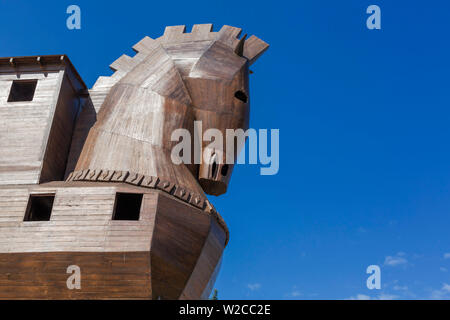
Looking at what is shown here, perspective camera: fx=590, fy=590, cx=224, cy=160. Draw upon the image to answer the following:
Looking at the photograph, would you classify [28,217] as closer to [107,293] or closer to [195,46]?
[107,293]

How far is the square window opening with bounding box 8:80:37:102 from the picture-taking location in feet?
58.1

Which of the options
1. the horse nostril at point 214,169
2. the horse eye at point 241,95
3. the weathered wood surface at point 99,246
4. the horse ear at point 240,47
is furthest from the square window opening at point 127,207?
the horse ear at point 240,47

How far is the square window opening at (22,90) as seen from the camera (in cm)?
1772

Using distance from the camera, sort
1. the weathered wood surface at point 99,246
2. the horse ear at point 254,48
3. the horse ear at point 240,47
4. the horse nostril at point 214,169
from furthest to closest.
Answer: the horse ear at point 254,48 < the horse ear at point 240,47 < the horse nostril at point 214,169 < the weathered wood surface at point 99,246

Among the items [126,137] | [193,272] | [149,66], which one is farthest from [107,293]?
[149,66]

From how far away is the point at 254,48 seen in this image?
20.0 meters

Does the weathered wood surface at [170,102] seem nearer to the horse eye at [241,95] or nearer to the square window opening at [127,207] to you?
the horse eye at [241,95]

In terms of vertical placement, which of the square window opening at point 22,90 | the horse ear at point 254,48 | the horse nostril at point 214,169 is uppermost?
the horse ear at point 254,48

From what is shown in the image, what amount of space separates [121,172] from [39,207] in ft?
11.5

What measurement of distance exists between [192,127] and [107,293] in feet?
17.9

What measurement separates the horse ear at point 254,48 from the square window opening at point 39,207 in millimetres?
7916

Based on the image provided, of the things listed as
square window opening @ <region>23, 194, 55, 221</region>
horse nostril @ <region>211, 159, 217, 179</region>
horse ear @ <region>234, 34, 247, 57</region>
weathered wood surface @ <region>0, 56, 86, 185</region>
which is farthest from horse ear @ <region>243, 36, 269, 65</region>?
square window opening @ <region>23, 194, 55, 221</region>

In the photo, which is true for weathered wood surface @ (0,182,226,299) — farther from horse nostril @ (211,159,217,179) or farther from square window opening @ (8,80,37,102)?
square window opening @ (8,80,37,102)

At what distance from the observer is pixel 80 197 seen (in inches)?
593
